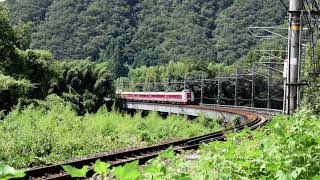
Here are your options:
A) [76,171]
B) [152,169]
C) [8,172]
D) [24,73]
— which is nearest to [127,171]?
[76,171]

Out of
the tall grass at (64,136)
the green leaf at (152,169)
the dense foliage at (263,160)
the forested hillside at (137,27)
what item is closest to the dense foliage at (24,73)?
the tall grass at (64,136)

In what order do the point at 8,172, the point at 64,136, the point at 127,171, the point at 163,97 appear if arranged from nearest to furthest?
the point at 8,172 < the point at 127,171 < the point at 64,136 < the point at 163,97

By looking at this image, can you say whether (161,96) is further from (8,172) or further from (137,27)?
(137,27)

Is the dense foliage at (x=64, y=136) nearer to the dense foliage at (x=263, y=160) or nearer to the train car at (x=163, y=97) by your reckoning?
the dense foliage at (x=263, y=160)

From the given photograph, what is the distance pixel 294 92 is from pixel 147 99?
4745 centimetres

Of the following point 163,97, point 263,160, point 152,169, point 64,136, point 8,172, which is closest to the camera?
point 8,172

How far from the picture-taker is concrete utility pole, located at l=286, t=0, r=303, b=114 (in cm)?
1162

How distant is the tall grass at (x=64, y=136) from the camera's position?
39.8ft

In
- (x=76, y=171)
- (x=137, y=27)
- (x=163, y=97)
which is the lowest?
(x=163, y=97)

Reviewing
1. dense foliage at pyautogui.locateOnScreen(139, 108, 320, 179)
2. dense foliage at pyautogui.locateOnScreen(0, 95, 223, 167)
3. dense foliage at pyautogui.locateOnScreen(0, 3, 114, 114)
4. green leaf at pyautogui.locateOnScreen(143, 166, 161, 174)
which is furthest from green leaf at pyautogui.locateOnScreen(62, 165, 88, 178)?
dense foliage at pyautogui.locateOnScreen(0, 3, 114, 114)

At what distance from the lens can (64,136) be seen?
14711mm

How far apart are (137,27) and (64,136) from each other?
452ft

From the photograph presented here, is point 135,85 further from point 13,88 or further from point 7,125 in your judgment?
point 7,125

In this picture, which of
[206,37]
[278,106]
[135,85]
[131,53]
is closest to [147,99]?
[278,106]
